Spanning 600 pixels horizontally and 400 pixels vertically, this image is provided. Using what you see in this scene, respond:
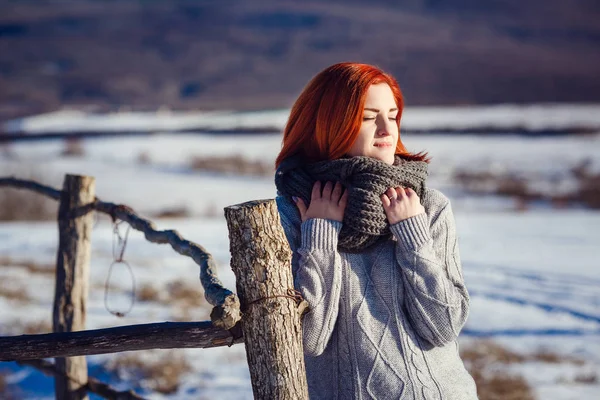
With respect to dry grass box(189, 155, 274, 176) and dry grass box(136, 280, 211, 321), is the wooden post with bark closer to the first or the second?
dry grass box(136, 280, 211, 321)

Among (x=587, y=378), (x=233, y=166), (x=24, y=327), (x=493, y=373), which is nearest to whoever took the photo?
(x=587, y=378)

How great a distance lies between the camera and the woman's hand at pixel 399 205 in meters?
1.92

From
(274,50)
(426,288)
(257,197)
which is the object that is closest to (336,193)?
(426,288)

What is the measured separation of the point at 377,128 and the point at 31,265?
22.3 feet

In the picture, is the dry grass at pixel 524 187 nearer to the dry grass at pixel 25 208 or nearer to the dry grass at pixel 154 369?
the dry grass at pixel 25 208

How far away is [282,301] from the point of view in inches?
68.9

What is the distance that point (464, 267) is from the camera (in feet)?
25.9

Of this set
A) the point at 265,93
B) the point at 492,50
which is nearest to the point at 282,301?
the point at 265,93

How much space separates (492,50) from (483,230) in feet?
307

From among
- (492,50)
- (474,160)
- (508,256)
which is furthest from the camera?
(492,50)

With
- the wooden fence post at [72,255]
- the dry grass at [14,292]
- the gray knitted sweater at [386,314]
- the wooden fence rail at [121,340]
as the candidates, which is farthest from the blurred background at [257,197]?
the gray knitted sweater at [386,314]

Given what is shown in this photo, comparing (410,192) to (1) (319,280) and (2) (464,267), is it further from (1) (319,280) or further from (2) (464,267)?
(2) (464,267)

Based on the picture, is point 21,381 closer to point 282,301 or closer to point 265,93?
point 282,301

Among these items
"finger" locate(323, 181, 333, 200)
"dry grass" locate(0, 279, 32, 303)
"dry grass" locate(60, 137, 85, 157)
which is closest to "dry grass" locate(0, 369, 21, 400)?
"dry grass" locate(0, 279, 32, 303)
